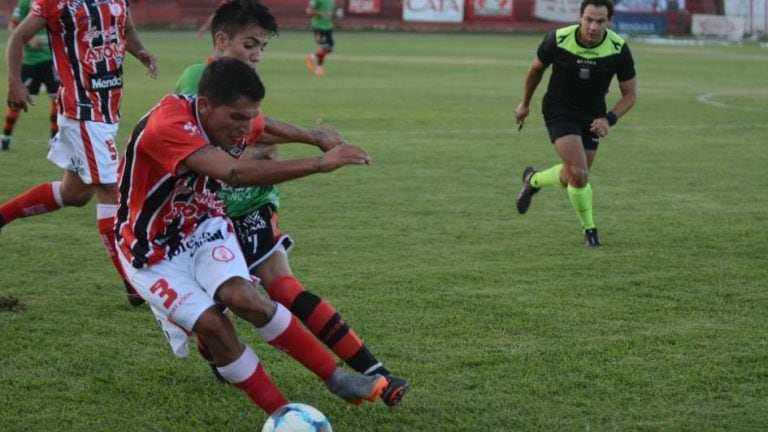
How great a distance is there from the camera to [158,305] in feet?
15.4

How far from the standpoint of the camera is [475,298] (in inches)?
275

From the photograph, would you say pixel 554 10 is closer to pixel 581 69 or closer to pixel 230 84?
pixel 581 69

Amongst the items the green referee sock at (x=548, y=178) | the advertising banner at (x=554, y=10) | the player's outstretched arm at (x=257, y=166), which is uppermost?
the player's outstretched arm at (x=257, y=166)

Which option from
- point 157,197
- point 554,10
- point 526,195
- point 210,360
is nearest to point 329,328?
point 210,360

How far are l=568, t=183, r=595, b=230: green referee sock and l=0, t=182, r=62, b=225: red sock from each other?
363 centimetres

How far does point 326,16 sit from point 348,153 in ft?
83.0

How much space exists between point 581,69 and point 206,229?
16.5 ft

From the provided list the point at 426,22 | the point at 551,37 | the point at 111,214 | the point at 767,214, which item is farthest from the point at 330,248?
the point at 426,22

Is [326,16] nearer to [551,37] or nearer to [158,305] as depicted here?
[551,37]

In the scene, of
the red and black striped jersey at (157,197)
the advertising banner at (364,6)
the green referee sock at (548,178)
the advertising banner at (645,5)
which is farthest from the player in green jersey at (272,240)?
the advertising banner at (364,6)

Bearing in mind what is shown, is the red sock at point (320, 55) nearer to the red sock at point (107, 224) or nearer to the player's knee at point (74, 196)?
the player's knee at point (74, 196)

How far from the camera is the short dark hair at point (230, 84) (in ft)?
14.8

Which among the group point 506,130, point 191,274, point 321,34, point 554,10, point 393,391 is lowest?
point 554,10

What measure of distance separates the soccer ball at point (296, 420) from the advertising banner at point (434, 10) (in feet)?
140
